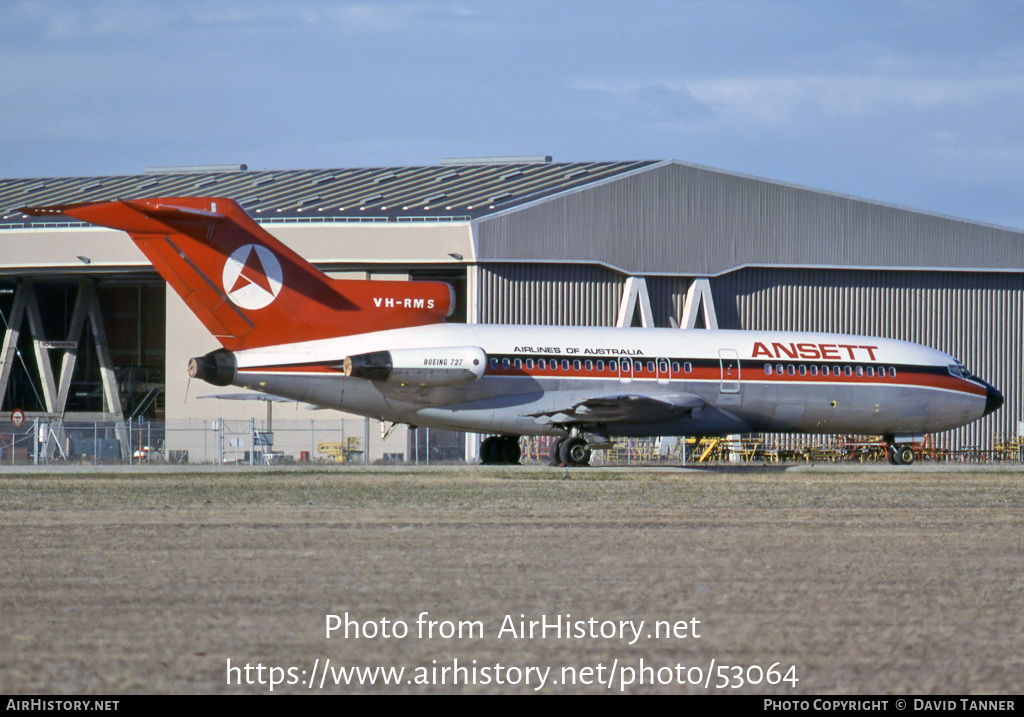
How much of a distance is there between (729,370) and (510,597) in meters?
22.9

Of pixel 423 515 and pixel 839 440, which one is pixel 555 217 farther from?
pixel 423 515

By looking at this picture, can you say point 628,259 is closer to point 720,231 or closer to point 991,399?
point 720,231

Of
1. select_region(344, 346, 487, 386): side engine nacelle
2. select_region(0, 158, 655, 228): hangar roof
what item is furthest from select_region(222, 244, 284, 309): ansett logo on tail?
select_region(0, 158, 655, 228): hangar roof

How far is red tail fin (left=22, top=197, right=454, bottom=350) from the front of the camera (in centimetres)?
2686

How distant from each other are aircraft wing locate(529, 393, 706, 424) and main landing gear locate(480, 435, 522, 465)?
316cm

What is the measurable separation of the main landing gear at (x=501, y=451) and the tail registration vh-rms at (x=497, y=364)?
0.13 feet

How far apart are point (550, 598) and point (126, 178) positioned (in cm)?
5532

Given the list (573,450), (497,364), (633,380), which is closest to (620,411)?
(633,380)

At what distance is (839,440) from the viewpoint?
47.6m

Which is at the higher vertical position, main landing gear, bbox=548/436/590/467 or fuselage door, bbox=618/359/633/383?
fuselage door, bbox=618/359/633/383

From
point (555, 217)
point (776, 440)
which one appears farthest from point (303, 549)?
point (776, 440)

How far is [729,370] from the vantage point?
106 feet

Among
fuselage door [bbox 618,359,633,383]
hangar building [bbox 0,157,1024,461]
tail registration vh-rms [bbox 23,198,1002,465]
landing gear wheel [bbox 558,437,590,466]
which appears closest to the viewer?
tail registration vh-rms [bbox 23,198,1002,465]

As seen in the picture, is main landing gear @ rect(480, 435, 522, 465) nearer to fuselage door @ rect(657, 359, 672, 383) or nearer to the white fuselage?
the white fuselage
